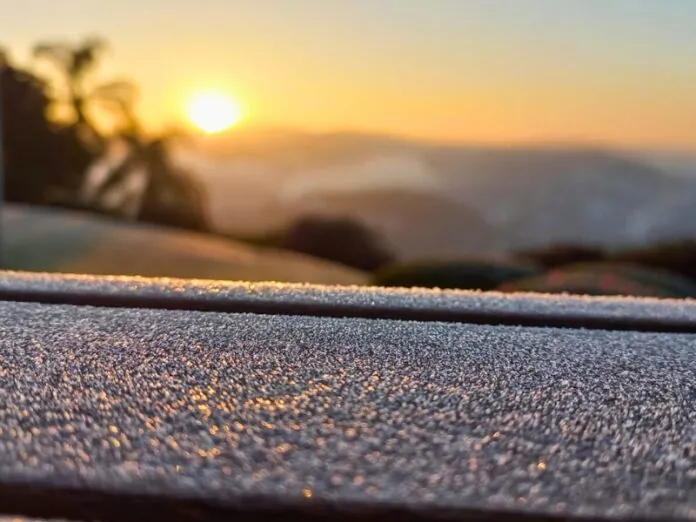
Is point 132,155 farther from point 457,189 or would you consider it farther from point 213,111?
point 457,189

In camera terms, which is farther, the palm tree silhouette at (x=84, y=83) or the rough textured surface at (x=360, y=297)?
the palm tree silhouette at (x=84, y=83)

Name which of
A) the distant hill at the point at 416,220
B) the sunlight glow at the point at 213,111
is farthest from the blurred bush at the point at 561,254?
the sunlight glow at the point at 213,111

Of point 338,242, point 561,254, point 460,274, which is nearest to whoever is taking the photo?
point 460,274

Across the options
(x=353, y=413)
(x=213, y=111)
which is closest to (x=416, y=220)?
(x=213, y=111)

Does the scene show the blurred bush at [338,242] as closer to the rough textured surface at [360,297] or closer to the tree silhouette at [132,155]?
the tree silhouette at [132,155]

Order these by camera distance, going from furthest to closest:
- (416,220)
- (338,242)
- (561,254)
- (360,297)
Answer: (338,242), (416,220), (561,254), (360,297)

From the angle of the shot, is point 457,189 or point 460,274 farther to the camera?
point 457,189

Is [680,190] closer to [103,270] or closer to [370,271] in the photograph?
[370,271]

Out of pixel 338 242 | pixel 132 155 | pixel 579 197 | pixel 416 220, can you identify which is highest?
pixel 132 155
